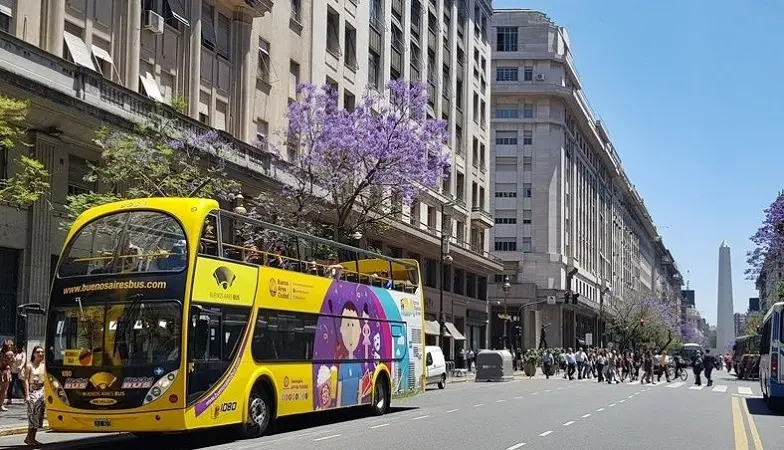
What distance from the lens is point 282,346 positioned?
18906 millimetres

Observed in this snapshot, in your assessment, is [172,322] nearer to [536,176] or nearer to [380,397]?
[380,397]

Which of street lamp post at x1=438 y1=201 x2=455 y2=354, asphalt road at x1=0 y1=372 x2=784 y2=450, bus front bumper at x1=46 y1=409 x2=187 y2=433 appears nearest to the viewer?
bus front bumper at x1=46 y1=409 x2=187 y2=433

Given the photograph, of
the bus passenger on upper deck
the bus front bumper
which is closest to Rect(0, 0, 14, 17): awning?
the bus passenger on upper deck

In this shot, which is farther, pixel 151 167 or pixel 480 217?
pixel 480 217

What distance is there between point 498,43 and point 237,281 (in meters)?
86.6

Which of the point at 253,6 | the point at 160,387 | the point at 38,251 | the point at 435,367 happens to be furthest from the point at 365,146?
the point at 160,387

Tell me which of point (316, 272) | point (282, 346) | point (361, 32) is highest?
point (361, 32)

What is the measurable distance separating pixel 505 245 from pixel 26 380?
3175 inches

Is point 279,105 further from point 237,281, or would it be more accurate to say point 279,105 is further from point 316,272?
point 237,281

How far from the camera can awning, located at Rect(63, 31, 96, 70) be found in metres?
26.6

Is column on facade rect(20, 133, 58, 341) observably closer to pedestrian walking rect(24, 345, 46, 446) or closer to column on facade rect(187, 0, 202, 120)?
column on facade rect(187, 0, 202, 120)

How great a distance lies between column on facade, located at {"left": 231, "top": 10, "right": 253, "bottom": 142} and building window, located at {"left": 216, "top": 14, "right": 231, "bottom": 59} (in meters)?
0.21

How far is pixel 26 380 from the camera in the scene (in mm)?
18438

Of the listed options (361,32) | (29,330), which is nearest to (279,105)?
(361,32)
